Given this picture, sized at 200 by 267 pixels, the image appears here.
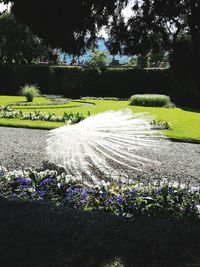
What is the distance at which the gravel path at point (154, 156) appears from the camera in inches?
333

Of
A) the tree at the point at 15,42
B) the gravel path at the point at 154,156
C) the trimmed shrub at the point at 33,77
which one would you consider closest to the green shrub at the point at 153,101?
Result: the trimmed shrub at the point at 33,77

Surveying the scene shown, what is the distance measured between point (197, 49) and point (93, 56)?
6936 cm

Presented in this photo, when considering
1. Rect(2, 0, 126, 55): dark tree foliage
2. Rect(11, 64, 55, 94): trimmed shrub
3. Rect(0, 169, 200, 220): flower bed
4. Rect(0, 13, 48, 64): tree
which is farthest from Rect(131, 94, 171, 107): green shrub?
Rect(0, 13, 48, 64): tree

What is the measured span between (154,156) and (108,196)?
161 inches

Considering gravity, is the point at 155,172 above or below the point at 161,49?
below

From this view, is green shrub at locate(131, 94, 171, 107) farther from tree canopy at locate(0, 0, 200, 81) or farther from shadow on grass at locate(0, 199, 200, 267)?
shadow on grass at locate(0, 199, 200, 267)

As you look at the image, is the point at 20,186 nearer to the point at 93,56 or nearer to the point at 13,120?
the point at 13,120

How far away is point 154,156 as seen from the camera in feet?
33.0

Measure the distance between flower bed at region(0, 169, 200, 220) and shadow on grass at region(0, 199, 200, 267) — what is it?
24 cm

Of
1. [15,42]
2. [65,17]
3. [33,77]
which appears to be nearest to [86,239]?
[65,17]

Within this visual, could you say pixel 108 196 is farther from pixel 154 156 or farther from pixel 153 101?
pixel 153 101

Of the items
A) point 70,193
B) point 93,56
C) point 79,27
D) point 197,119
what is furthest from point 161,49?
point 93,56

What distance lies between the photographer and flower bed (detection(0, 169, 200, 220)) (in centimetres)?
576

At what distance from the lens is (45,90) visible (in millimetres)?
35875
